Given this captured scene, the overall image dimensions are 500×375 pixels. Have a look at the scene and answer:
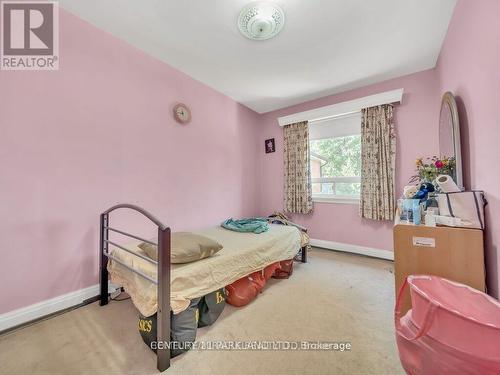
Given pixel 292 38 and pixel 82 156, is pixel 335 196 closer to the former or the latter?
pixel 292 38

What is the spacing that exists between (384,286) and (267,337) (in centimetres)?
143

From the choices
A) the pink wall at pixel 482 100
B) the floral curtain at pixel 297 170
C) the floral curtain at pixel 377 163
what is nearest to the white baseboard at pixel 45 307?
the floral curtain at pixel 297 170

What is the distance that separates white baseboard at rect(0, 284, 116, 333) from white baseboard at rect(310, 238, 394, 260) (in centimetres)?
286

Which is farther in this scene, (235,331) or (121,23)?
(121,23)

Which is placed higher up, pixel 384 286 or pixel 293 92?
pixel 293 92

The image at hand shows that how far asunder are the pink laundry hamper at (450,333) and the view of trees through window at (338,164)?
2.22m

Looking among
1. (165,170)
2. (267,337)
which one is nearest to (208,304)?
(267,337)

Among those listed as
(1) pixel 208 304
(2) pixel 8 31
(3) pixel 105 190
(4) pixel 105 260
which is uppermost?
(2) pixel 8 31

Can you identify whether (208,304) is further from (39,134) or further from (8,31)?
(8,31)

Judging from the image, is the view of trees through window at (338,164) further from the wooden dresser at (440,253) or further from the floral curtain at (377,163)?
the wooden dresser at (440,253)

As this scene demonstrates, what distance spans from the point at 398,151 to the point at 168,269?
10.1 feet

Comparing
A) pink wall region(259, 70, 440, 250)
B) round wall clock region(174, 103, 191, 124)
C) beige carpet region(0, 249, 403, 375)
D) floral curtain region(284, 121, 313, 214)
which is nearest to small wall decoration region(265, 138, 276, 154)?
pink wall region(259, 70, 440, 250)

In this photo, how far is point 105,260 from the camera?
1.89m

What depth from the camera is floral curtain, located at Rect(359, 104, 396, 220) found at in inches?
111
